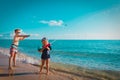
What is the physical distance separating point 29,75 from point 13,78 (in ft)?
2.10

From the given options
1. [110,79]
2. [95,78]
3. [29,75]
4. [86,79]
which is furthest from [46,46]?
[110,79]

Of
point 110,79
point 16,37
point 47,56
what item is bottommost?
point 110,79

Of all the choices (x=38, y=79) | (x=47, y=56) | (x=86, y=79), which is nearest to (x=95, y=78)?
(x=86, y=79)

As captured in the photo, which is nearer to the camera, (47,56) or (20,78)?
(20,78)

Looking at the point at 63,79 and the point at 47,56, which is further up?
the point at 47,56

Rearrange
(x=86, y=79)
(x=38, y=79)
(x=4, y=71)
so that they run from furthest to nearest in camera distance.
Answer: (x=86, y=79) → (x=4, y=71) → (x=38, y=79)

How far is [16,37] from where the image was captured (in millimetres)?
8984

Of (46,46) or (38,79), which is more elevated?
(46,46)

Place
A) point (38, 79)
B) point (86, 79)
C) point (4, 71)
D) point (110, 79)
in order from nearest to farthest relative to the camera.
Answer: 1. point (38, 79)
2. point (4, 71)
3. point (86, 79)
4. point (110, 79)

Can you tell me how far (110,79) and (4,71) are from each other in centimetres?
413

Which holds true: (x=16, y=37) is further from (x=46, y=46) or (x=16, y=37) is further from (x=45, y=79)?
(x=45, y=79)

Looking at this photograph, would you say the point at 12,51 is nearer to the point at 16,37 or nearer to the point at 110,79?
the point at 16,37

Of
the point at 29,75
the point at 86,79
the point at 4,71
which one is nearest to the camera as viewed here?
the point at 29,75

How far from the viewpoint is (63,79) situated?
25.9ft
